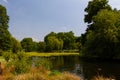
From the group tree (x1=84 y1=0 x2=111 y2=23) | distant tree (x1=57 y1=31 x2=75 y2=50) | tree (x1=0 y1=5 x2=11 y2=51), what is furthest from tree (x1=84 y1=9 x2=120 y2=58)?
distant tree (x1=57 y1=31 x2=75 y2=50)

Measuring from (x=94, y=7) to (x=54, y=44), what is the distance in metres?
56.5

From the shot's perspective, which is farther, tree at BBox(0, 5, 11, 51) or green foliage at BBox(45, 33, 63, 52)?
green foliage at BBox(45, 33, 63, 52)

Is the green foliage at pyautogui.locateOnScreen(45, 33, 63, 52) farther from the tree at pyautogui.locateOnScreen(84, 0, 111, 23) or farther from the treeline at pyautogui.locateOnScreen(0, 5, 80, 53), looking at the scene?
the tree at pyautogui.locateOnScreen(84, 0, 111, 23)

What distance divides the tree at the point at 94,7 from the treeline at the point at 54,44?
4961cm

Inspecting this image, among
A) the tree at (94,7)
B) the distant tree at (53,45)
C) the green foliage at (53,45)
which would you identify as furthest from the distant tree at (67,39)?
the tree at (94,7)

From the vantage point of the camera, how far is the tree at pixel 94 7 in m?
68.5

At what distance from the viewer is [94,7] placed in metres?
69.1

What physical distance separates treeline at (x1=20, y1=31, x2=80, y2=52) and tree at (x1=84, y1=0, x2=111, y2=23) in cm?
4961

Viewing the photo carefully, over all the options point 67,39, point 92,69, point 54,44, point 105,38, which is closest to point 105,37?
point 105,38

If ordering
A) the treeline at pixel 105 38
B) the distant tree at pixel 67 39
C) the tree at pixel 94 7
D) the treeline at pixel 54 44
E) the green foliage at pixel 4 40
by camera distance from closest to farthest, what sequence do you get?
the treeline at pixel 105 38 < the green foliage at pixel 4 40 < the tree at pixel 94 7 < the treeline at pixel 54 44 < the distant tree at pixel 67 39

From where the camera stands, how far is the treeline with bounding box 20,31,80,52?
12306 cm

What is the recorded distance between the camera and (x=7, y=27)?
58375mm

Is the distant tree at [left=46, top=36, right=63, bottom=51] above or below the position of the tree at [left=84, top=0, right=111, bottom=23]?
below

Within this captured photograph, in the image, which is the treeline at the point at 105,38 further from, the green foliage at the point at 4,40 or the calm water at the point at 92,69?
the green foliage at the point at 4,40
